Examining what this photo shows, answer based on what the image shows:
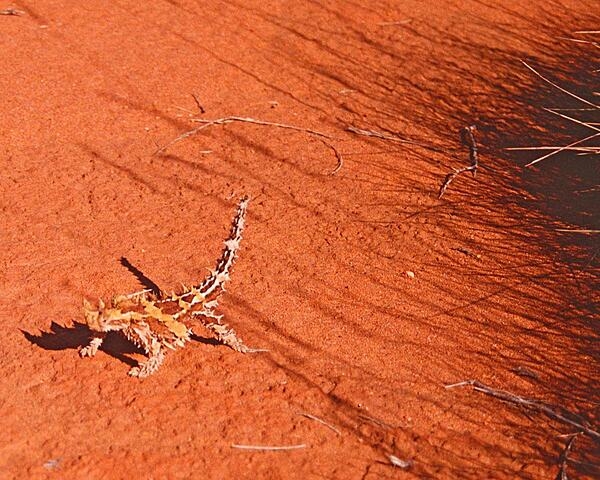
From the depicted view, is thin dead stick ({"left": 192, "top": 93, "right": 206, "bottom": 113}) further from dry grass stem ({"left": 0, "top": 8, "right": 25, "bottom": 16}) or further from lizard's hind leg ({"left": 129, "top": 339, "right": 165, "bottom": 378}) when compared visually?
lizard's hind leg ({"left": 129, "top": 339, "right": 165, "bottom": 378})

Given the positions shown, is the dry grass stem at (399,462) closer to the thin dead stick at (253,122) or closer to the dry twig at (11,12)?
the thin dead stick at (253,122)

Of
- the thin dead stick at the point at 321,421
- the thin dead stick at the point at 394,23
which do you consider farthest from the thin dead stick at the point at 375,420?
the thin dead stick at the point at 394,23

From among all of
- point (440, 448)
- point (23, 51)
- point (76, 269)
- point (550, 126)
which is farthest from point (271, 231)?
point (23, 51)

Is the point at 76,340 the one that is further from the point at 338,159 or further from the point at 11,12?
the point at 11,12

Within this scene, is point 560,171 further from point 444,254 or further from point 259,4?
point 259,4

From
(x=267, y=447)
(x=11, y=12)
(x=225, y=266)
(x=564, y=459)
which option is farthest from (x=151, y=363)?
(x=11, y=12)

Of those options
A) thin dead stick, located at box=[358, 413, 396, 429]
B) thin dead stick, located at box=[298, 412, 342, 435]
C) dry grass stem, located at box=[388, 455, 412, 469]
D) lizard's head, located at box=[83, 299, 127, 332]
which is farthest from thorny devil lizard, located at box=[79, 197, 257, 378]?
dry grass stem, located at box=[388, 455, 412, 469]
